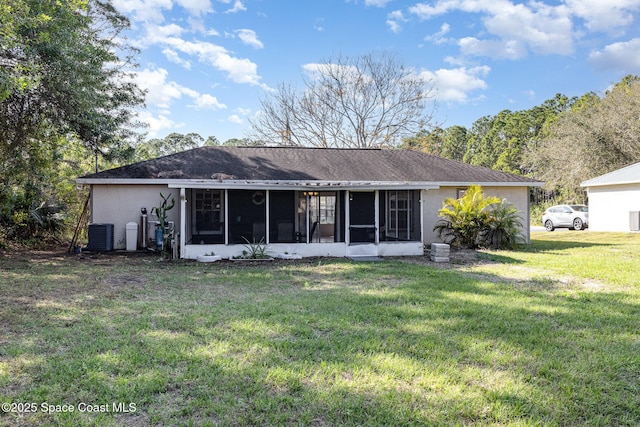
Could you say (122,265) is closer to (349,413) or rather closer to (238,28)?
(349,413)

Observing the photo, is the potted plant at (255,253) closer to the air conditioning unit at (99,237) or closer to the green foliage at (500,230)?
the air conditioning unit at (99,237)

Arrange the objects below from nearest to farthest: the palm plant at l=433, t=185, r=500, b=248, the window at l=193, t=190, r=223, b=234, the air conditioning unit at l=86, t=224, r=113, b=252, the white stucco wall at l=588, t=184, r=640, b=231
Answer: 1. the window at l=193, t=190, r=223, b=234
2. the air conditioning unit at l=86, t=224, r=113, b=252
3. the palm plant at l=433, t=185, r=500, b=248
4. the white stucco wall at l=588, t=184, r=640, b=231

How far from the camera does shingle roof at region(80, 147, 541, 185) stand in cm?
1273

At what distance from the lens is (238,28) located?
1703 centimetres

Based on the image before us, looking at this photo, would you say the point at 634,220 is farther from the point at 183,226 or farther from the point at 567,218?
the point at 183,226

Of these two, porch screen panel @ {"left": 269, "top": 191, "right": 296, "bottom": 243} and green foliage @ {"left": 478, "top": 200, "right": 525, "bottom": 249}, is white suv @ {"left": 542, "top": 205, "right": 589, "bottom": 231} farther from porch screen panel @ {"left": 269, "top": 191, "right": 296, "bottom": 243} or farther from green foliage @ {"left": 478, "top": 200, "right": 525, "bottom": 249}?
porch screen panel @ {"left": 269, "top": 191, "right": 296, "bottom": 243}

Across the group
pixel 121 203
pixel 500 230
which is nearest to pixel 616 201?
pixel 500 230

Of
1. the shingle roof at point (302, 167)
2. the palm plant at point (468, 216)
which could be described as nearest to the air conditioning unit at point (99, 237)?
the shingle roof at point (302, 167)

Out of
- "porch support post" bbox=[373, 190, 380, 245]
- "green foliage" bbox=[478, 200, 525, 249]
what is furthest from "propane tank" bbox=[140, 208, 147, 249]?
"green foliage" bbox=[478, 200, 525, 249]

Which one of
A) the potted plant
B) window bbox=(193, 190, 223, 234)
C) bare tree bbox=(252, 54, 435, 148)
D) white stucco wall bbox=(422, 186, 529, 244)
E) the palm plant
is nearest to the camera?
the potted plant

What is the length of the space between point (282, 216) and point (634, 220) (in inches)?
676

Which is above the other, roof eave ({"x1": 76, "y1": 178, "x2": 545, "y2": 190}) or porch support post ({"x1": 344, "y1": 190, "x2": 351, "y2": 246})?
roof eave ({"x1": 76, "y1": 178, "x2": 545, "y2": 190})

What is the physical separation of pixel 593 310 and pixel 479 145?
4655 centimetres

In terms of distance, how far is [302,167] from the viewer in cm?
1410
